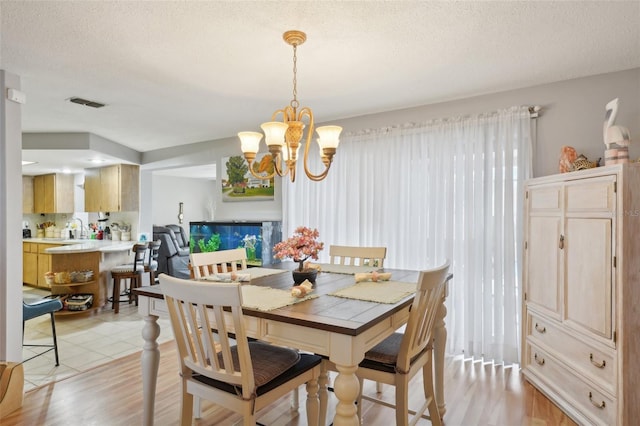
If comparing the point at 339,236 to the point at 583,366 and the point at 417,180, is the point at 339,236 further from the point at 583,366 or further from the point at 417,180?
the point at 583,366

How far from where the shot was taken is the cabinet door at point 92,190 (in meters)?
5.98

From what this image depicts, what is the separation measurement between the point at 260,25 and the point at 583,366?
2733 millimetres

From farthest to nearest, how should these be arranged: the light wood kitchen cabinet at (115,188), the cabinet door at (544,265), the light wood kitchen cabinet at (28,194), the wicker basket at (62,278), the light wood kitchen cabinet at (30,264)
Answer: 1. the light wood kitchen cabinet at (28,194)
2. the light wood kitchen cabinet at (30,264)
3. the light wood kitchen cabinet at (115,188)
4. the wicker basket at (62,278)
5. the cabinet door at (544,265)

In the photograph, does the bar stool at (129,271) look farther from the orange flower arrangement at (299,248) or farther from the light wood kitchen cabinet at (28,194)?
the light wood kitchen cabinet at (28,194)

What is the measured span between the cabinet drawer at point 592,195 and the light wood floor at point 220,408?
4.25 feet

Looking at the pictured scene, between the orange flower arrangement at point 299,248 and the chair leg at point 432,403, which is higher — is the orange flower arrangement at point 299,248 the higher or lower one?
the higher one

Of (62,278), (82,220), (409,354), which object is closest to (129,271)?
(62,278)

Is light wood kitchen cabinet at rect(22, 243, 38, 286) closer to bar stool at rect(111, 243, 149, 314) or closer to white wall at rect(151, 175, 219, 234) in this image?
bar stool at rect(111, 243, 149, 314)

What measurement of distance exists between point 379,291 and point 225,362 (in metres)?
0.90

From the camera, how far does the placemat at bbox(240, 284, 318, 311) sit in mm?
1690

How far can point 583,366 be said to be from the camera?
2182 millimetres

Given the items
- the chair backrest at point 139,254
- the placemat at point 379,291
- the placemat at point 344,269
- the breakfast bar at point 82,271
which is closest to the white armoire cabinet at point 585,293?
the placemat at point 379,291

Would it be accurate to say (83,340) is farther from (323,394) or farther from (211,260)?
(323,394)

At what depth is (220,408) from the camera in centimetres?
237
